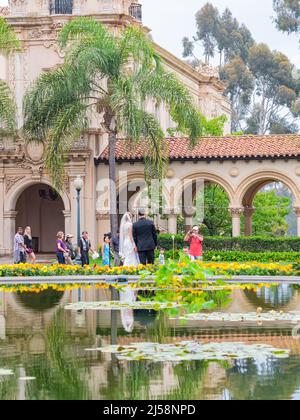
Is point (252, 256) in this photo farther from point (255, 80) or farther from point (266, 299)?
point (255, 80)

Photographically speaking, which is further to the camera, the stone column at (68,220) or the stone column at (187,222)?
the stone column at (187,222)

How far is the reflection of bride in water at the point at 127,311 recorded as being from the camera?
623 inches

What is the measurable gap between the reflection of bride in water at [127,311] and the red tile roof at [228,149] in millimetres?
17922

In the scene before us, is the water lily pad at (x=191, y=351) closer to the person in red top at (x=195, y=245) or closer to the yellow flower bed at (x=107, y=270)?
the yellow flower bed at (x=107, y=270)

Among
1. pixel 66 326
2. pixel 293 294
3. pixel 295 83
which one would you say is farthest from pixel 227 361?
pixel 295 83

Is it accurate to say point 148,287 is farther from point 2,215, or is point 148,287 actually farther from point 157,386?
point 2,215

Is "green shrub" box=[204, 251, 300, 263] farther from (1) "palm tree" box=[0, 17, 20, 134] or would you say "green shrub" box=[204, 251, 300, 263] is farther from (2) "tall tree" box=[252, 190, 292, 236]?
(2) "tall tree" box=[252, 190, 292, 236]

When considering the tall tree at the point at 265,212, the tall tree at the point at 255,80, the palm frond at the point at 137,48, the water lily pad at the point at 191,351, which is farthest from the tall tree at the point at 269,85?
the water lily pad at the point at 191,351

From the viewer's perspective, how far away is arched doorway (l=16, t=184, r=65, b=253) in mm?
49375

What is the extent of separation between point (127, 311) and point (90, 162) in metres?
25.2

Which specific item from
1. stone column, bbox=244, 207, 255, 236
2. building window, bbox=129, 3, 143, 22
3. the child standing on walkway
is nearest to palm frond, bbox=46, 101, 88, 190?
the child standing on walkway

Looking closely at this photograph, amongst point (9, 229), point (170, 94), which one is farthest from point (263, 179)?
point (9, 229)

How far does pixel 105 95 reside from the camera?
39.1 meters
